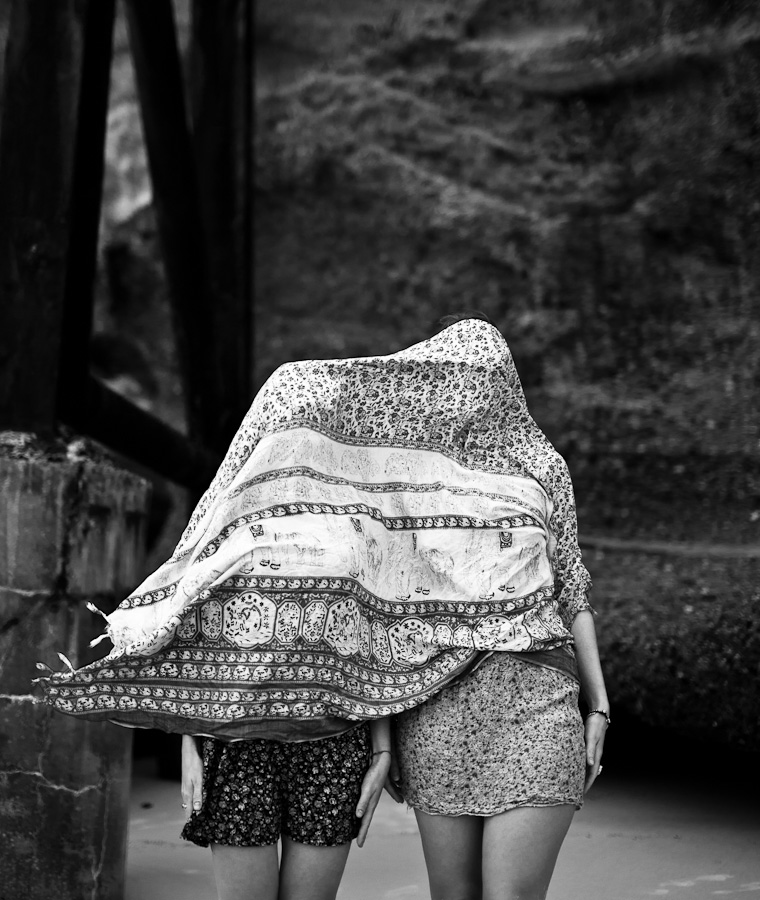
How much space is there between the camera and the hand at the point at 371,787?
172 cm

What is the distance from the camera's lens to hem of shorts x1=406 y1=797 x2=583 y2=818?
5.57 feet

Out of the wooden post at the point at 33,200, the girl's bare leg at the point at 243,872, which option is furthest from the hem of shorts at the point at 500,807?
the wooden post at the point at 33,200

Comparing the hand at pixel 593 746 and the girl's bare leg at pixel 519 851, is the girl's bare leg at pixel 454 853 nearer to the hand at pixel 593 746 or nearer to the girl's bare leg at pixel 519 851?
the girl's bare leg at pixel 519 851

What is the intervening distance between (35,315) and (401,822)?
1.91 meters

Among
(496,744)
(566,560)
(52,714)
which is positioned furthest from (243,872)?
(52,714)

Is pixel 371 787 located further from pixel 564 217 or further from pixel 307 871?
pixel 564 217

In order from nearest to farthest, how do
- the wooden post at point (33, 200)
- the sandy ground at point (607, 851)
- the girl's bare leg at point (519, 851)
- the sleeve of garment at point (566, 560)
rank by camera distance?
the girl's bare leg at point (519, 851) → the sleeve of garment at point (566, 560) → the wooden post at point (33, 200) → the sandy ground at point (607, 851)

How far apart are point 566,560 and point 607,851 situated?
1543mm

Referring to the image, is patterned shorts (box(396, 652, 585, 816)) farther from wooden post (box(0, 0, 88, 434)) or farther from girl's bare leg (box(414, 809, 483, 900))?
wooden post (box(0, 0, 88, 434))

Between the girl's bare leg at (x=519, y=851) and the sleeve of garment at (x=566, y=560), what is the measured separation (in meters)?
0.35

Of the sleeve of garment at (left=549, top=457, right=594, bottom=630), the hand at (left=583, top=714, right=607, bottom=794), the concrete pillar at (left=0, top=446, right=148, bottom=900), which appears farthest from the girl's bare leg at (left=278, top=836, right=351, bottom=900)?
the concrete pillar at (left=0, top=446, right=148, bottom=900)

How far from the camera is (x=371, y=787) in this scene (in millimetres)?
1721

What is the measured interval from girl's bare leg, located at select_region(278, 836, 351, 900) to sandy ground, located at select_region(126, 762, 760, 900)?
3.64 ft

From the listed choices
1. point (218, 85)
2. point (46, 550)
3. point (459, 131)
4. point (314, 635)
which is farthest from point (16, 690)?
point (459, 131)
